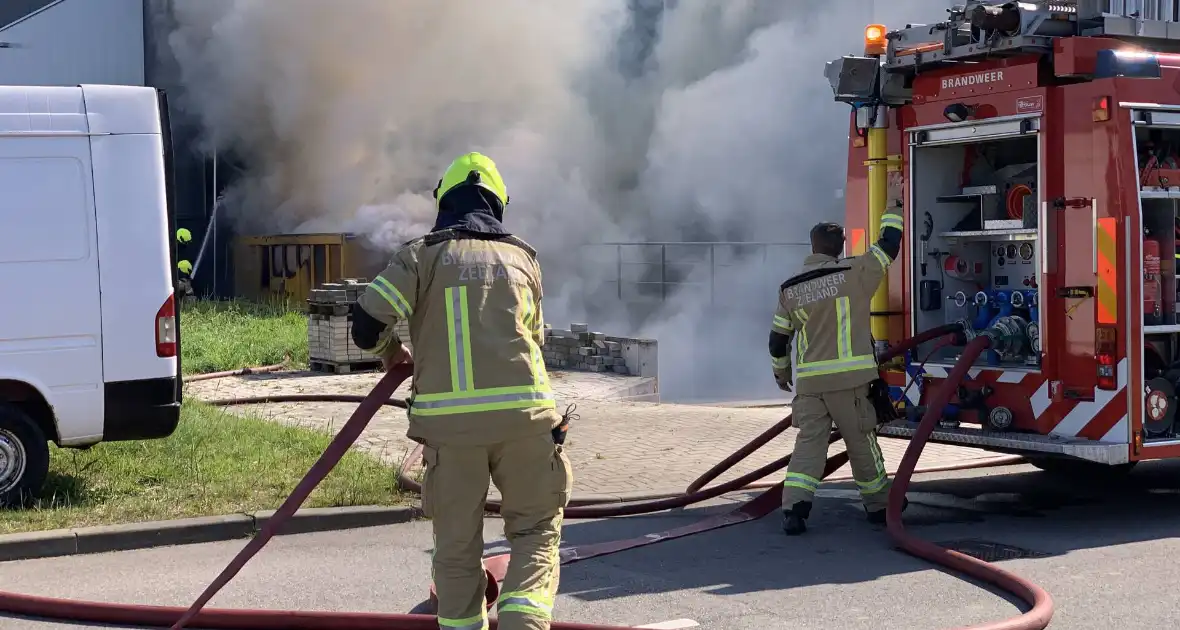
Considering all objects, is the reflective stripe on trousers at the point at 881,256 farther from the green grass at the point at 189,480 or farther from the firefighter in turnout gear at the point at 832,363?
the green grass at the point at 189,480

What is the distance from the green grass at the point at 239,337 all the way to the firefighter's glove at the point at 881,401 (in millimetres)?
7604

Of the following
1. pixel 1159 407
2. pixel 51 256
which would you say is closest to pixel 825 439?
pixel 1159 407

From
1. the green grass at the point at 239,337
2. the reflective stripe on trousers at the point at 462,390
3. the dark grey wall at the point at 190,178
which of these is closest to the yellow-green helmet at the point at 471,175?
the reflective stripe on trousers at the point at 462,390

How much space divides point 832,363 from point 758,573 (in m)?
1.34

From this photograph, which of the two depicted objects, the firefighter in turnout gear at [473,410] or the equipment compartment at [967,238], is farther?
the equipment compartment at [967,238]

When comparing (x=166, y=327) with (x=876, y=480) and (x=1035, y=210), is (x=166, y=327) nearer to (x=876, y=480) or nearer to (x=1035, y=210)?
(x=876, y=480)

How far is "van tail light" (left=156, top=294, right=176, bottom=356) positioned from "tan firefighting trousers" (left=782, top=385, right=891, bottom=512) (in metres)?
3.37

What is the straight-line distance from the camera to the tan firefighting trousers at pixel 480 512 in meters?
3.96

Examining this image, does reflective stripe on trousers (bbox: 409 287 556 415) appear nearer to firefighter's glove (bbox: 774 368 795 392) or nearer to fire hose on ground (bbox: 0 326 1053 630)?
fire hose on ground (bbox: 0 326 1053 630)

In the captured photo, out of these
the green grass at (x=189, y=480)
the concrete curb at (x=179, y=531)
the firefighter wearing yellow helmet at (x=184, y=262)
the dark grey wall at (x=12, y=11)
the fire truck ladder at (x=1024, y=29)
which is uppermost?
the dark grey wall at (x=12, y=11)

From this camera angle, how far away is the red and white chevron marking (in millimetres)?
6457

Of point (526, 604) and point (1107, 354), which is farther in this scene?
point (1107, 354)

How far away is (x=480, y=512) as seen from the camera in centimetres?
402

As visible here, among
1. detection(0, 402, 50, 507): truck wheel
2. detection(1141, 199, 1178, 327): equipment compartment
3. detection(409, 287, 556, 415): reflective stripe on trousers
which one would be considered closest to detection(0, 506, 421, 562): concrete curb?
detection(0, 402, 50, 507): truck wheel
